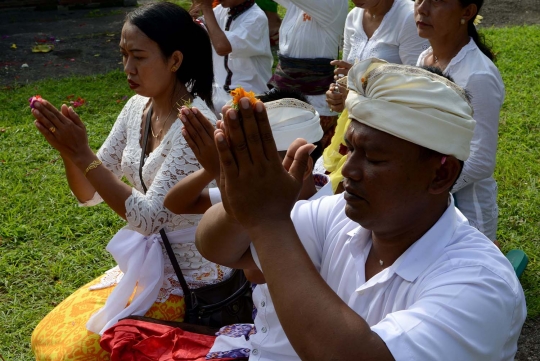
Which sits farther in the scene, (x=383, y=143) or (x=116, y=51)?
(x=116, y=51)

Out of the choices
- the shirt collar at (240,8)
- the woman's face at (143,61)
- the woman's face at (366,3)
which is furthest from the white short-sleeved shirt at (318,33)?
the woman's face at (143,61)

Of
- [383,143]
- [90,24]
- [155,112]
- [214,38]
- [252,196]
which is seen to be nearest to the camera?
[252,196]

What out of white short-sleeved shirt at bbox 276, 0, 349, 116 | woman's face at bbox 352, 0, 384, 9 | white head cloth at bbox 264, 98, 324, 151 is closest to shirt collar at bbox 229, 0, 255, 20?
white short-sleeved shirt at bbox 276, 0, 349, 116

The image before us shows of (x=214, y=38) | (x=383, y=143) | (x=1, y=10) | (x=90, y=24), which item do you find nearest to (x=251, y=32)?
(x=214, y=38)

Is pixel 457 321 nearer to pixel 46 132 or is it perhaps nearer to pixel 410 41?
pixel 46 132

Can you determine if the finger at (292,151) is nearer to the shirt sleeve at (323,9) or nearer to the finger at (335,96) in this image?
the finger at (335,96)

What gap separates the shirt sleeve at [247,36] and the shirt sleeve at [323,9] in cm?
68

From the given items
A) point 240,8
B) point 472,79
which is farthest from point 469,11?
point 240,8

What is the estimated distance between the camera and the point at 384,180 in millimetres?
1880

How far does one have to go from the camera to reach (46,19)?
13016 mm

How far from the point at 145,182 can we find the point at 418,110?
2.02 metres

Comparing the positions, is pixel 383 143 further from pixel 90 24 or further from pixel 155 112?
pixel 90 24

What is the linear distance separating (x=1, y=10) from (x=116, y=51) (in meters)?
4.09

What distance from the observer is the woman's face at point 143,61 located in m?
3.53
